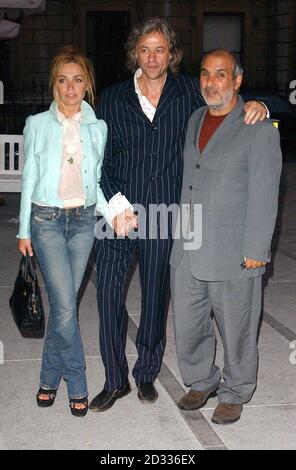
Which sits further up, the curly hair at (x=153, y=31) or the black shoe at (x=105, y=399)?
the curly hair at (x=153, y=31)

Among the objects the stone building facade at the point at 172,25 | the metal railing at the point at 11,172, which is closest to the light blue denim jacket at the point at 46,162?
the metal railing at the point at 11,172

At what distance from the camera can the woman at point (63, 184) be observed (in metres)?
4.86

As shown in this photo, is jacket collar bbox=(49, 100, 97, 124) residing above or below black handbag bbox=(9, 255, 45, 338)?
above

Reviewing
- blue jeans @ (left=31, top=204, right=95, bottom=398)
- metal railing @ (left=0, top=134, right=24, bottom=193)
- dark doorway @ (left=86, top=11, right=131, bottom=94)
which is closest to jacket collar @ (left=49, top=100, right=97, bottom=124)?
blue jeans @ (left=31, top=204, right=95, bottom=398)

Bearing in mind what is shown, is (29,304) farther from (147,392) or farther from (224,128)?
(224,128)

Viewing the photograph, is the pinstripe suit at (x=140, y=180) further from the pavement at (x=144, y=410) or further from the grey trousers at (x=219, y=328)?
the pavement at (x=144, y=410)

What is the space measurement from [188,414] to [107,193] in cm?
132

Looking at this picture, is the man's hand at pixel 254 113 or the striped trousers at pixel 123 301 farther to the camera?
the striped trousers at pixel 123 301

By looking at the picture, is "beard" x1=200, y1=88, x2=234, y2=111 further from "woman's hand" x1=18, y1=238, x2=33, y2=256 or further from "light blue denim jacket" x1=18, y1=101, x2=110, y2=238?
"woman's hand" x1=18, y1=238, x2=33, y2=256

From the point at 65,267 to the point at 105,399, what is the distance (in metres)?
0.87

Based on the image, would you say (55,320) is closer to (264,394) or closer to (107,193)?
(107,193)

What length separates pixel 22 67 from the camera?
2895cm

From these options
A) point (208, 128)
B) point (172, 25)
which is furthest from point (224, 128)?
point (172, 25)

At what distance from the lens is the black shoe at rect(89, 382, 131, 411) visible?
17.0 feet
